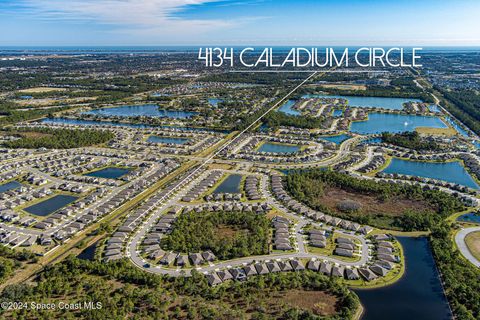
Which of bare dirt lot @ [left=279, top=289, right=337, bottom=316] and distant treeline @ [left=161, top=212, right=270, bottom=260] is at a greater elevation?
distant treeline @ [left=161, top=212, right=270, bottom=260]

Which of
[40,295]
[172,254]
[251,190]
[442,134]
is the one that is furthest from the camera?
[442,134]

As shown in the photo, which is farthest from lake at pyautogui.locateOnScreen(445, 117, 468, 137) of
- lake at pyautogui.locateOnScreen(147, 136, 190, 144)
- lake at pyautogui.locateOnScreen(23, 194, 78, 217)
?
lake at pyautogui.locateOnScreen(23, 194, 78, 217)

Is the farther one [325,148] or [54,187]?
[325,148]

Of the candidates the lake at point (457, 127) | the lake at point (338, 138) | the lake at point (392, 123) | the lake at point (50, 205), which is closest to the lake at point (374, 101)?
the lake at point (392, 123)

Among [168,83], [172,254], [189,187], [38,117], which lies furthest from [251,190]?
[168,83]

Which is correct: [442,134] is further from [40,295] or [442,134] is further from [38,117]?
[38,117]

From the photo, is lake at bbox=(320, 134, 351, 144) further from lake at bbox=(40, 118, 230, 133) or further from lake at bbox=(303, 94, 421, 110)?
lake at bbox=(303, 94, 421, 110)
